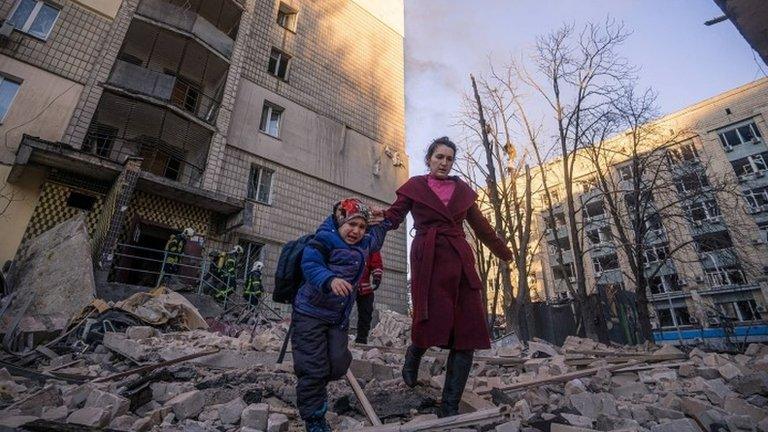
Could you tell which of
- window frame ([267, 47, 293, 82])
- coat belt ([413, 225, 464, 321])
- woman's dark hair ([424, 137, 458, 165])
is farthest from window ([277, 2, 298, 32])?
coat belt ([413, 225, 464, 321])

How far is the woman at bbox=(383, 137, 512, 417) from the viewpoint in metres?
2.46

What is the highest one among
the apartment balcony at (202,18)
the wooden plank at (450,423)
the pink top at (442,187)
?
the apartment balcony at (202,18)

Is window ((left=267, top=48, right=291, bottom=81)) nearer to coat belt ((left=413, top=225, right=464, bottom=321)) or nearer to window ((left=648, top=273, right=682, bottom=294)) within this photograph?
coat belt ((left=413, top=225, right=464, bottom=321))

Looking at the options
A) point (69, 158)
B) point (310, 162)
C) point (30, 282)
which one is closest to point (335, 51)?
point (310, 162)

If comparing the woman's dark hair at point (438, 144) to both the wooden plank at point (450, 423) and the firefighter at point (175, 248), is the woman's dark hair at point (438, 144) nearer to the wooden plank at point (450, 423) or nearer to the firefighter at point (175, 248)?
the wooden plank at point (450, 423)

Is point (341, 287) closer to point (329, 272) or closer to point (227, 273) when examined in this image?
point (329, 272)

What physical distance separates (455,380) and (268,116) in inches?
563

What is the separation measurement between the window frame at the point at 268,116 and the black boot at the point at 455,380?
13.5 m

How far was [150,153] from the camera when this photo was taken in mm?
12500

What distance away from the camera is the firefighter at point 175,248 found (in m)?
10.1

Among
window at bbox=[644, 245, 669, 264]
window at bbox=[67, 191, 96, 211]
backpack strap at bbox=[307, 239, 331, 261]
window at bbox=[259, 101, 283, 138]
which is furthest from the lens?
window at bbox=[259, 101, 283, 138]

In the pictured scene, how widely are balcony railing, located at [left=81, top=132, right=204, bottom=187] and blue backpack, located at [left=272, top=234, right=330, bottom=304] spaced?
10.6 m

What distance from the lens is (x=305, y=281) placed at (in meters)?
2.72

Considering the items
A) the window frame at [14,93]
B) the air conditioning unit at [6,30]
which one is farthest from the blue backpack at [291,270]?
the air conditioning unit at [6,30]
